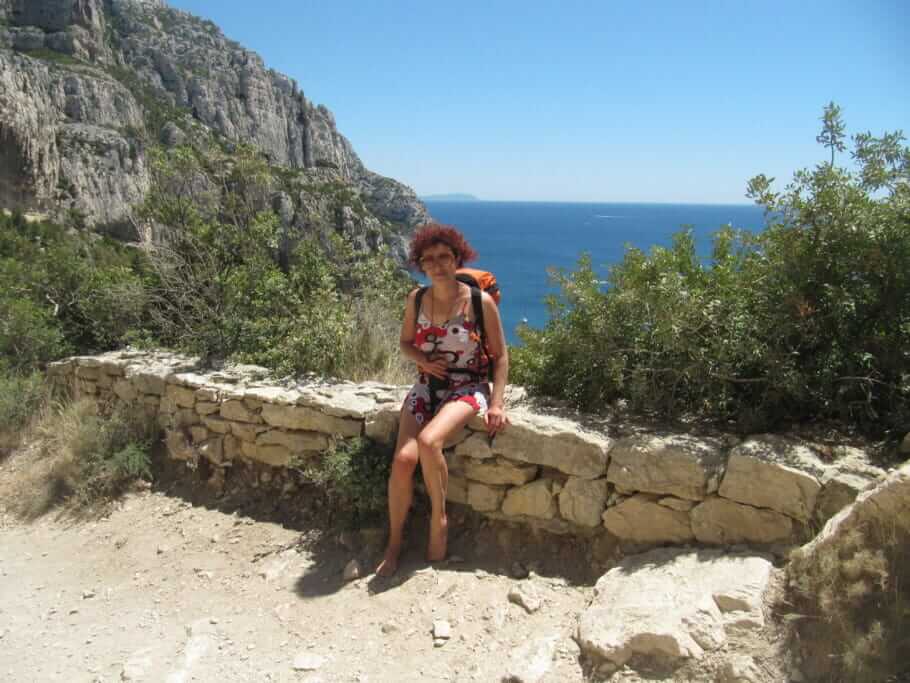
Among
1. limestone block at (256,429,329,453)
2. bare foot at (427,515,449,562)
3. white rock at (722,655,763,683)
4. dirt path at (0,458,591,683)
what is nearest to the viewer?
white rock at (722,655,763,683)

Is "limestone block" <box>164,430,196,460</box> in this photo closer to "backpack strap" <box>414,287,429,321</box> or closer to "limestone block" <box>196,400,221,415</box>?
"limestone block" <box>196,400,221,415</box>

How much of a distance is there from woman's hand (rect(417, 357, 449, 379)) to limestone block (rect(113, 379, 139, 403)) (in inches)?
128

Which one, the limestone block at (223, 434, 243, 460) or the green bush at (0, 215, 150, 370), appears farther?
the green bush at (0, 215, 150, 370)

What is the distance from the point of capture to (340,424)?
4156 mm

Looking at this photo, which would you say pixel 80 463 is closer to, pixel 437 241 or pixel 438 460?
pixel 438 460

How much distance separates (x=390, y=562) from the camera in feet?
11.5

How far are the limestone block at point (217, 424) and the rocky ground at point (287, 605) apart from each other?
622 mm

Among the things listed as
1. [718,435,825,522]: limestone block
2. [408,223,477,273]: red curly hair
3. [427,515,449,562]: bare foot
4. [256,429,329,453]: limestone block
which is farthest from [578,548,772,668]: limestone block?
[256,429,329,453]: limestone block

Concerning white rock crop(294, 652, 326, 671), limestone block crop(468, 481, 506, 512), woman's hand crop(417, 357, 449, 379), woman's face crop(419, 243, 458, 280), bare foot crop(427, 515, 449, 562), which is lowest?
white rock crop(294, 652, 326, 671)

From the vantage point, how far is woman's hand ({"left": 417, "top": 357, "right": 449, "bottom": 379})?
3664mm

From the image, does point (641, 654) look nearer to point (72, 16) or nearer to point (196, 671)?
point (196, 671)

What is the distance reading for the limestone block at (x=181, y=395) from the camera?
16.4ft

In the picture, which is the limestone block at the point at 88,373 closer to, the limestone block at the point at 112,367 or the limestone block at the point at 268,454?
the limestone block at the point at 112,367

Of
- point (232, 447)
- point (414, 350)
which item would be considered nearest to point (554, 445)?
point (414, 350)
